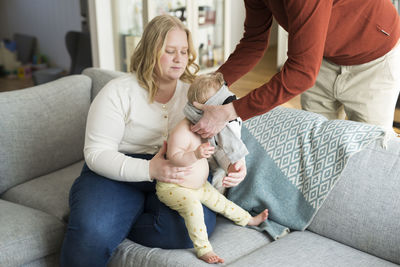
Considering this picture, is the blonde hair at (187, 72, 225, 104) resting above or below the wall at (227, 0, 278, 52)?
above

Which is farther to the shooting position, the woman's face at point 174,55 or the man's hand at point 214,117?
the woman's face at point 174,55

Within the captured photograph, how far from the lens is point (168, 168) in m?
1.54

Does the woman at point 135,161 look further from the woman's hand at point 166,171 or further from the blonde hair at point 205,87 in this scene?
the blonde hair at point 205,87

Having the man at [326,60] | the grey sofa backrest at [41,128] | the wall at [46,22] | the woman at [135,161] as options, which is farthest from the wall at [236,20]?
the woman at [135,161]

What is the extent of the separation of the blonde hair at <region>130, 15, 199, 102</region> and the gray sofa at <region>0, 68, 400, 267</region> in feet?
1.89

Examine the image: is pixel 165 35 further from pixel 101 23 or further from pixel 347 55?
pixel 101 23

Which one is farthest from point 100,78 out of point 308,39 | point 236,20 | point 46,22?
point 236,20

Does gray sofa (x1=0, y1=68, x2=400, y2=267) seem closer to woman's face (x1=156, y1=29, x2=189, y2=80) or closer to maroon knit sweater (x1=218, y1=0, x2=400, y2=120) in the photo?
maroon knit sweater (x1=218, y1=0, x2=400, y2=120)

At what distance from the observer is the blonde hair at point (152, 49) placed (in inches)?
64.5

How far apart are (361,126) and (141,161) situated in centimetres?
79

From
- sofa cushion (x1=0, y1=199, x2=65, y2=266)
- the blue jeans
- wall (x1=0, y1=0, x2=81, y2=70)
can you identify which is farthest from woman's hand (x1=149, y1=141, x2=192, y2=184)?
wall (x1=0, y1=0, x2=81, y2=70)

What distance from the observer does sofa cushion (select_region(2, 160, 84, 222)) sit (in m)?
1.88

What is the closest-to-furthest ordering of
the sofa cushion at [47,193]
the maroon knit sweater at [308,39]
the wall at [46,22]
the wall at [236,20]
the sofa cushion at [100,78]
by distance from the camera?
the maroon knit sweater at [308,39]
the sofa cushion at [47,193]
the sofa cushion at [100,78]
the wall at [46,22]
the wall at [236,20]

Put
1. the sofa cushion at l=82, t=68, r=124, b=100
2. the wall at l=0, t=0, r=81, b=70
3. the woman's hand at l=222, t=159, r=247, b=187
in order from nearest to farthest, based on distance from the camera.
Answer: the woman's hand at l=222, t=159, r=247, b=187 < the sofa cushion at l=82, t=68, r=124, b=100 < the wall at l=0, t=0, r=81, b=70
